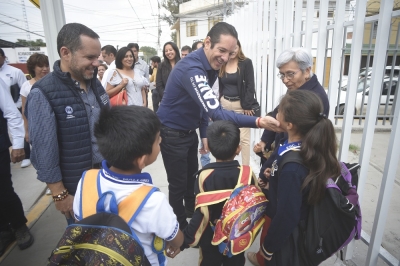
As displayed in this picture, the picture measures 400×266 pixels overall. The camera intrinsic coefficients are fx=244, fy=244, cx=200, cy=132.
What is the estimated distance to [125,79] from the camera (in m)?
3.45

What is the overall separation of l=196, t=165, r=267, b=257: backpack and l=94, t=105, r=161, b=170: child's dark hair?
1.92 ft

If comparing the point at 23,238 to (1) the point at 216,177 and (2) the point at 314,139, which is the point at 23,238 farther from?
(2) the point at 314,139

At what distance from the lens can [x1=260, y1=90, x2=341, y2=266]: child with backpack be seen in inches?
51.1

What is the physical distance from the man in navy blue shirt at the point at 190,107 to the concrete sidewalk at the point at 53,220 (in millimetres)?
846

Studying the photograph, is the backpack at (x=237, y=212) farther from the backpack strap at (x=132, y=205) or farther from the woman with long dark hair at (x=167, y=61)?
the woman with long dark hair at (x=167, y=61)

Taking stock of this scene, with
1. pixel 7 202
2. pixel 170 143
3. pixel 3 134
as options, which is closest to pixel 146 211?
pixel 170 143

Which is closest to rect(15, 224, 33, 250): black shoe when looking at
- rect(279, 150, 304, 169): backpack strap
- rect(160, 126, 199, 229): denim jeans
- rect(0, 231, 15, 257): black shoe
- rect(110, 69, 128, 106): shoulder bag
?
rect(0, 231, 15, 257): black shoe

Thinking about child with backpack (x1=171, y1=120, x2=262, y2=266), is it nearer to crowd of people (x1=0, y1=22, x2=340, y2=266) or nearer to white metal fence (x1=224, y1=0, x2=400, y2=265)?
crowd of people (x1=0, y1=22, x2=340, y2=266)

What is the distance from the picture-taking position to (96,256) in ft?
2.84

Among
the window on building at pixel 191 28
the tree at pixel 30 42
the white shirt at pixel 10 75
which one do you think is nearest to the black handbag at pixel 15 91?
the white shirt at pixel 10 75

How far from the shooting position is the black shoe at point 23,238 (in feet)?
7.99

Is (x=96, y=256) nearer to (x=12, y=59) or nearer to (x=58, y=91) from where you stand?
(x=58, y=91)

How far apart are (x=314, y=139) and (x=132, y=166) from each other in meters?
0.95

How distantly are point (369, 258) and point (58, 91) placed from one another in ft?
8.27
